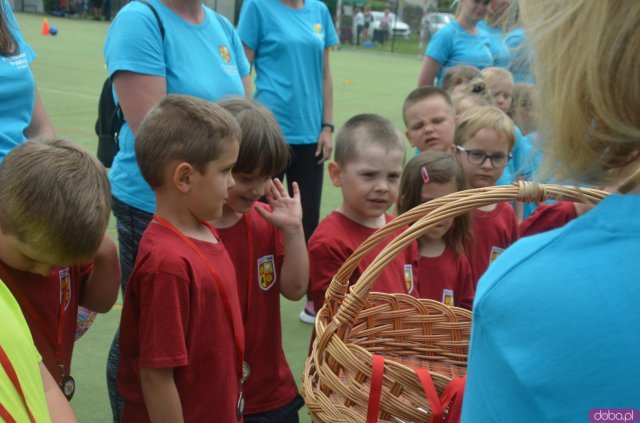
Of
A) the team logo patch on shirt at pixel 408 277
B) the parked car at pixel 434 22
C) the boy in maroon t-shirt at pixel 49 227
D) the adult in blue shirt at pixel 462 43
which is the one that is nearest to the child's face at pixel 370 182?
the team logo patch on shirt at pixel 408 277

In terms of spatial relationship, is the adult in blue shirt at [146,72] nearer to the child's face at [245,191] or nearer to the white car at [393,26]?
the child's face at [245,191]

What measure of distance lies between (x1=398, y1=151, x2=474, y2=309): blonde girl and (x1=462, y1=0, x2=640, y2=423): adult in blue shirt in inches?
89.5

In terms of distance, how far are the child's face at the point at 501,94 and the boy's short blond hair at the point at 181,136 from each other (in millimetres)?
2829

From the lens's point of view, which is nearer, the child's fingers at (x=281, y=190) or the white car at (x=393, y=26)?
the child's fingers at (x=281, y=190)

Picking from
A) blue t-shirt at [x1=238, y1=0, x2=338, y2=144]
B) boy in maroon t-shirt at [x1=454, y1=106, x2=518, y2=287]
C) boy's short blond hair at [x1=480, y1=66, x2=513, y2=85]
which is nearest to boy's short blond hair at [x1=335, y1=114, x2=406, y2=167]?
boy in maroon t-shirt at [x1=454, y1=106, x2=518, y2=287]

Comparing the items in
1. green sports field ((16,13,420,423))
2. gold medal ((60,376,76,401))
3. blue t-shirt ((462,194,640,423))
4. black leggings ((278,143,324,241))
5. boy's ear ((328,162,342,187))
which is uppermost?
blue t-shirt ((462,194,640,423))

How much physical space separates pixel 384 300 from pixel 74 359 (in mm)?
2039

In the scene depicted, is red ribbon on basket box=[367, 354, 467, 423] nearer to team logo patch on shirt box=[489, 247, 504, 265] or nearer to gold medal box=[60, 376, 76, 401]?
gold medal box=[60, 376, 76, 401]

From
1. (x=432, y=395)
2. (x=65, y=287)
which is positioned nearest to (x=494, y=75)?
(x=65, y=287)

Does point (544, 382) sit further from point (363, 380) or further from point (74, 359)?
point (74, 359)

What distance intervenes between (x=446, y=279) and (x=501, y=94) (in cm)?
201

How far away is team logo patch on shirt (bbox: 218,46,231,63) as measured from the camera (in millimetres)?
3066

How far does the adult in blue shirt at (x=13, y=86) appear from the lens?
2508 millimetres

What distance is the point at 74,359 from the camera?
149 inches
